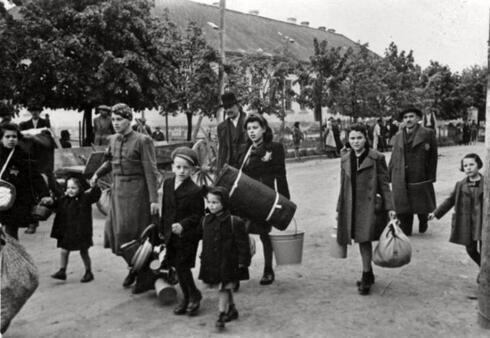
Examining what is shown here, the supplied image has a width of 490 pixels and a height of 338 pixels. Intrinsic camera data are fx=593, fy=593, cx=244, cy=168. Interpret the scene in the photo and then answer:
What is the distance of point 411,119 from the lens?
792 centimetres

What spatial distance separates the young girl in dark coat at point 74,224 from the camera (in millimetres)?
5961

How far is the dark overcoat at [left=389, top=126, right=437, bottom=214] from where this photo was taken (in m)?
8.17

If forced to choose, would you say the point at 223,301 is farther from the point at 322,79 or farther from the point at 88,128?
the point at 322,79

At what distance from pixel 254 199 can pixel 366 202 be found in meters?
1.12

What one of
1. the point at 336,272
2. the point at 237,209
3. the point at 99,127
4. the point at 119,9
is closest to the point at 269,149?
the point at 237,209

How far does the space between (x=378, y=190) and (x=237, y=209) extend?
138 centimetres

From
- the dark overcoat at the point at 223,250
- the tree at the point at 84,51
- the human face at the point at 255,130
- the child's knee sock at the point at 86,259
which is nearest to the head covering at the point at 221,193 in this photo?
the dark overcoat at the point at 223,250

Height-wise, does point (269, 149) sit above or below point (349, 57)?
below

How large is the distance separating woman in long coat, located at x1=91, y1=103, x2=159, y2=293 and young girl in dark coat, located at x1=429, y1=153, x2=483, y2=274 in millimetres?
2920

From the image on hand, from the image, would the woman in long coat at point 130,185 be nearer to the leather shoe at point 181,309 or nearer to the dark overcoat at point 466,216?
the leather shoe at point 181,309

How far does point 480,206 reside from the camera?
579 cm

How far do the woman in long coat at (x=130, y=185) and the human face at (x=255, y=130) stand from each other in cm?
96

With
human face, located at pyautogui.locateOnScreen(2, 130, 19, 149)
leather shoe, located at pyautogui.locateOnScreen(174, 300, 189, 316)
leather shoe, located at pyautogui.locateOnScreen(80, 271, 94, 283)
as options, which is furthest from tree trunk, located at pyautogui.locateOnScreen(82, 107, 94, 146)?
leather shoe, located at pyautogui.locateOnScreen(174, 300, 189, 316)

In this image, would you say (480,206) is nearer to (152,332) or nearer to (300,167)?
(152,332)
